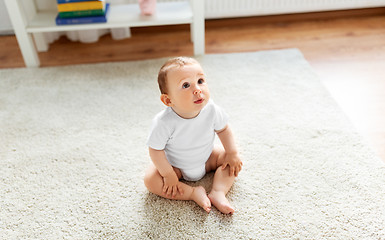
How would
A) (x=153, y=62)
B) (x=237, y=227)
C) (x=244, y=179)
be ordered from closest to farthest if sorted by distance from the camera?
1. (x=237, y=227)
2. (x=244, y=179)
3. (x=153, y=62)

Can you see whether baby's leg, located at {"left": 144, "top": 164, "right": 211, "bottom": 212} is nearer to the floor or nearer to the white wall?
the floor

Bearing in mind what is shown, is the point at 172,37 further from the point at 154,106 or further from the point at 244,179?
the point at 244,179

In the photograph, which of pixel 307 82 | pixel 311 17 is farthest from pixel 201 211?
pixel 311 17

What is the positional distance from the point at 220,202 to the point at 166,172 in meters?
0.18

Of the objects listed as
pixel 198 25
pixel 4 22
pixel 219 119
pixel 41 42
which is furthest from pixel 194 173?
pixel 4 22

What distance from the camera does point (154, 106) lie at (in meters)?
1.58

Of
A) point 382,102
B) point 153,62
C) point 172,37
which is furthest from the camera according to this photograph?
point 172,37

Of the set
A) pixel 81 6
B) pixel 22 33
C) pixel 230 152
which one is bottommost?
pixel 230 152

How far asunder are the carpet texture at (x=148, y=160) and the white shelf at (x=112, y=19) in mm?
148

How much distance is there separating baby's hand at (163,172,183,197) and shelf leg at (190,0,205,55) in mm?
974

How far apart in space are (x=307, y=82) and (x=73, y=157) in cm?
107

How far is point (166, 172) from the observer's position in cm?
110

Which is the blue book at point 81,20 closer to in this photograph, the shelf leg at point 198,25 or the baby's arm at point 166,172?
the shelf leg at point 198,25

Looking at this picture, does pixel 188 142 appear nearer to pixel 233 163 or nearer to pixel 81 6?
pixel 233 163
